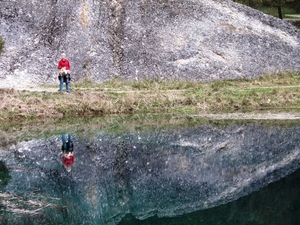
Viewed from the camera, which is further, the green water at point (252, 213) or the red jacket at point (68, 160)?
the red jacket at point (68, 160)

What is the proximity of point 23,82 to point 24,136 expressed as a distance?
11.2 m

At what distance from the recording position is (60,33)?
43188mm

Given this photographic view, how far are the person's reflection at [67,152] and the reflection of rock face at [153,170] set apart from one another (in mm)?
258

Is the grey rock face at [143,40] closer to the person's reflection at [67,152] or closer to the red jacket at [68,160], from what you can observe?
the person's reflection at [67,152]

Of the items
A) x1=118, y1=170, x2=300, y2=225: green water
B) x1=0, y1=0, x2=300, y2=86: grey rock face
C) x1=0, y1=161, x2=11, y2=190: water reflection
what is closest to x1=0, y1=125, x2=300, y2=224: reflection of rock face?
x1=0, y1=161, x2=11, y2=190: water reflection

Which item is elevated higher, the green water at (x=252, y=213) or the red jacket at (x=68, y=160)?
the green water at (x=252, y=213)

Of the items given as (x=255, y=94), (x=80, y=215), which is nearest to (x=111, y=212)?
(x=80, y=215)

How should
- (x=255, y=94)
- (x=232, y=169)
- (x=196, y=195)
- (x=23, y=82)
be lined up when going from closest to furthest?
1. (x=196, y=195)
2. (x=232, y=169)
3. (x=255, y=94)
4. (x=23, y=82)

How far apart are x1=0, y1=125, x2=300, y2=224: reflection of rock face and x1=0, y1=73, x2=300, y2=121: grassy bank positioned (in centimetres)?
494

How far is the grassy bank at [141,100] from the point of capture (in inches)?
1241

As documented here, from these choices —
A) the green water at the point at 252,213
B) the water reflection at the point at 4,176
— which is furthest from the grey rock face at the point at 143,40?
→ the green water at the point at 252,213

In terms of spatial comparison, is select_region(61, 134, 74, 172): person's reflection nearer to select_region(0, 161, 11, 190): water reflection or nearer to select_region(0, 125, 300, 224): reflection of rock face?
select_region(0, 125, 300, 224): reflection of rock face

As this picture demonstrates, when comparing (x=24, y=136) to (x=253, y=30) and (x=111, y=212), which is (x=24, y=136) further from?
(x=253, y=30)

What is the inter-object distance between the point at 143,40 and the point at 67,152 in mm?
21216
